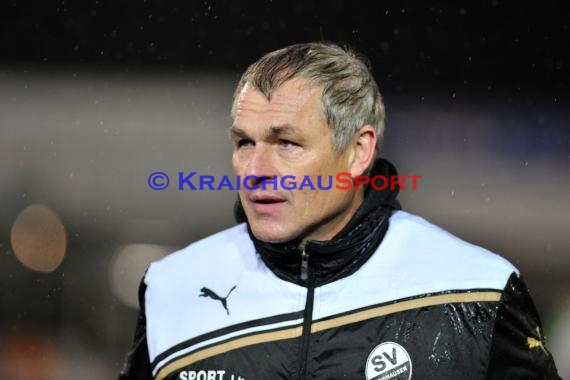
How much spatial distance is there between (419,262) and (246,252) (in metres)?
0.33

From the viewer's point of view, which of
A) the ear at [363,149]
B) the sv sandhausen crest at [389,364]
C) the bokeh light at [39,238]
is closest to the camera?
the sv sandhausen crest at [389,364]

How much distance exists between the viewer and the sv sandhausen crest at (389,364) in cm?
143

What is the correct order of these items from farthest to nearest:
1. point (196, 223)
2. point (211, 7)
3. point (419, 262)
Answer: point (196, 223) → point (211, 7) → point (419, 262)

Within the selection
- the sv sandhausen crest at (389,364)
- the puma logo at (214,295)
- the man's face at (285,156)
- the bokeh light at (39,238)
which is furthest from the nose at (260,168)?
the bokeh light at (39,238)

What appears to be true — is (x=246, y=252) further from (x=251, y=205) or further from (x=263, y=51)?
(x=263, y=51)

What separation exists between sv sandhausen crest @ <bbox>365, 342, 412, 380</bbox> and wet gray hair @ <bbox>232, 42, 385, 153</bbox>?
0.36 metres

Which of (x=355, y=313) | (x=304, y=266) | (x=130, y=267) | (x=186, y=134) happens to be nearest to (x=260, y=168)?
(x=304, y=266)

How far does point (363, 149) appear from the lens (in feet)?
5.22

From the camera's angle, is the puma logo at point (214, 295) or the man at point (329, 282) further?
the puma logo at point (214, 295)

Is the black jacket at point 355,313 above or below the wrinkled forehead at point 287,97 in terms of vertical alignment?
below

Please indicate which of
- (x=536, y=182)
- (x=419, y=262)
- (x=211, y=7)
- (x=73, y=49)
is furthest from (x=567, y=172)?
(x=419, y=262)

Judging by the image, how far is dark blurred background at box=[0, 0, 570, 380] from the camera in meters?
3.08

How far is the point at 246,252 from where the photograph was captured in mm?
1643

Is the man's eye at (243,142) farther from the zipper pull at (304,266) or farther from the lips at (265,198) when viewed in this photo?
the zipper pull at (304,266)
